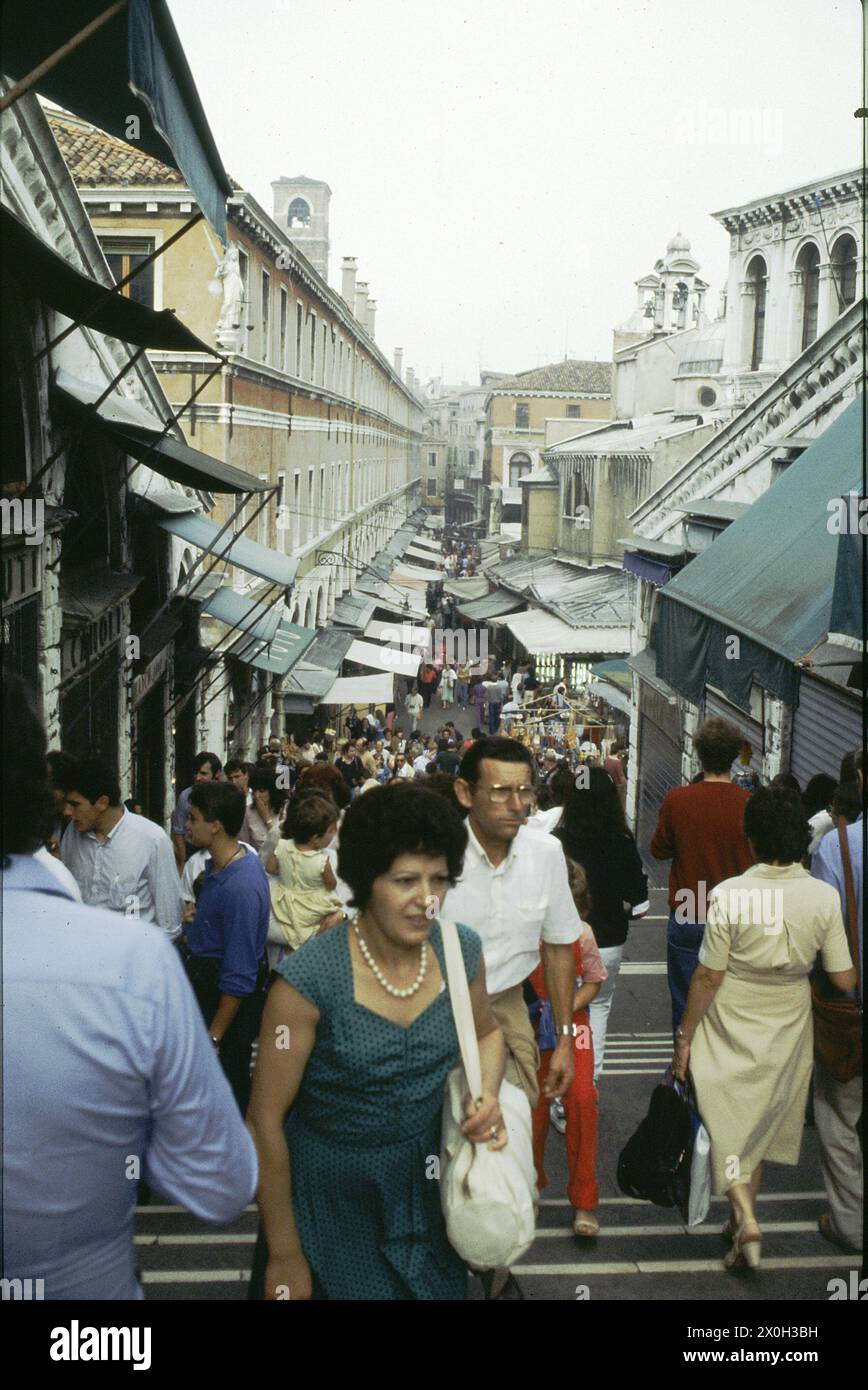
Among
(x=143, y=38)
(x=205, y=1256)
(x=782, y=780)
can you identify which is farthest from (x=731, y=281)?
(x=205, y=1256)

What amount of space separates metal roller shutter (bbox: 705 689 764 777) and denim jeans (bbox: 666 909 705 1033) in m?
5.40

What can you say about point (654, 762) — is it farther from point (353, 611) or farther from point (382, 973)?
point (353, 611)

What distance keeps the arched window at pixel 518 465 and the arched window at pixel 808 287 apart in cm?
5129

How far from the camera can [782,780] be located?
23.4 feet

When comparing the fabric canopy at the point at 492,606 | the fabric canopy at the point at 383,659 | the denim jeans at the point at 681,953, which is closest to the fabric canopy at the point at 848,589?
the denim jeans at the point at 681,953

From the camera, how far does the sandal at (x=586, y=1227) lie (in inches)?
191

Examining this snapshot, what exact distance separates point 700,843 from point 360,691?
18616mm

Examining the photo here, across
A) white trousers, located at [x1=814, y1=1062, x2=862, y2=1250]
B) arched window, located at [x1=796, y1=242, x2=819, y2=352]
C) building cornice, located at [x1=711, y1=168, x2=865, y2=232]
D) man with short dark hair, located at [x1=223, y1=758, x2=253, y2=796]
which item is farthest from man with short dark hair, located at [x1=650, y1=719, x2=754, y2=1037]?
arched window, located at [x1=796, y1=242, x2=819, y2=352]

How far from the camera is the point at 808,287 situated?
1995 centimetres

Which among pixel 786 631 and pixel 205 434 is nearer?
pixel 786 631

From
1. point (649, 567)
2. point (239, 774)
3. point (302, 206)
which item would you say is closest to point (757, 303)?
point (649, 567)

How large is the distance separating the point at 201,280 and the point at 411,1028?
1721cm

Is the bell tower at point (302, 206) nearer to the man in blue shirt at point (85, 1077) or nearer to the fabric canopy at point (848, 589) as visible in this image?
the fabric canopy at point (848, 589)
